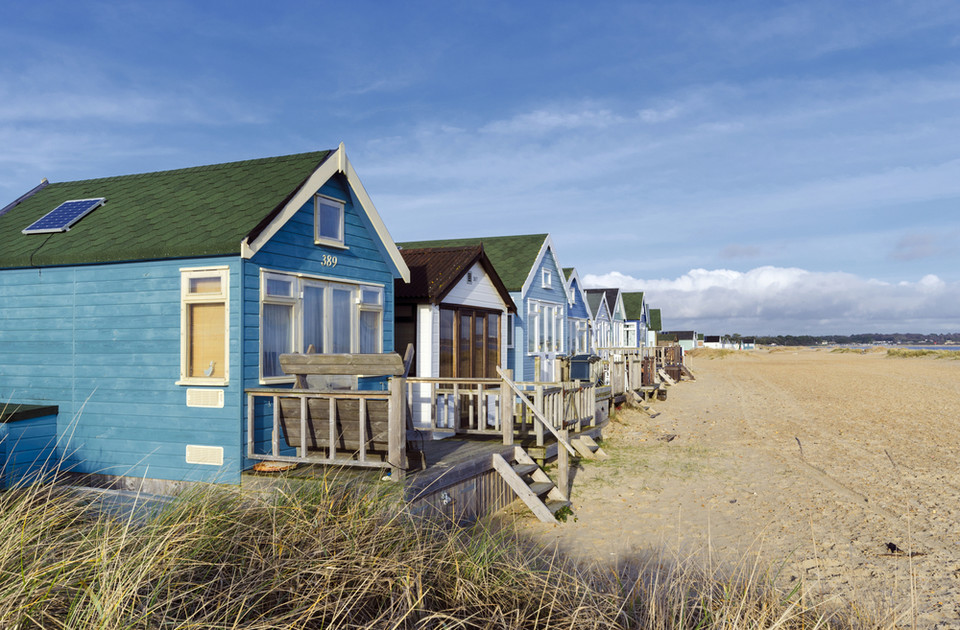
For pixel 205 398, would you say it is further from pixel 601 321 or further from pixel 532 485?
pixel 601 321

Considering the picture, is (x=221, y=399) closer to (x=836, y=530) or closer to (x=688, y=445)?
(x=836, y=530)

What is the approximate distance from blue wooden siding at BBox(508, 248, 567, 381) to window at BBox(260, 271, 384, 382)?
350 inches

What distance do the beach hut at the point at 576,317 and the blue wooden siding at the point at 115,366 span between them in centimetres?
1895

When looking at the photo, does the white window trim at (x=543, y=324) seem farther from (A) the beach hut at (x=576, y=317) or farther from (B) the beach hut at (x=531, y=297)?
(A) the beach hut at (x=576, y=317)

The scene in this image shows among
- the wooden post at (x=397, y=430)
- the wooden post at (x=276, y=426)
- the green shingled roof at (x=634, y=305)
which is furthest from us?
the green shingled roof at (x=634, y=305)

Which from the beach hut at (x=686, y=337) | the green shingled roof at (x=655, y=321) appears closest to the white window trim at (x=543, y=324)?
the green shingled roof at (x=655, y=321)

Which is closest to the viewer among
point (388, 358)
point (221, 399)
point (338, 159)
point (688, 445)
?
point (388, 358)

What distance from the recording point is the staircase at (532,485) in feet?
32.1

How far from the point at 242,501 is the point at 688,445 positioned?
43.7 feet

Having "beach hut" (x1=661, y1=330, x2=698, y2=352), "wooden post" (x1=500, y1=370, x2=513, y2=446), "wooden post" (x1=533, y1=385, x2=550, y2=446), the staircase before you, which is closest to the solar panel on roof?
"wooden post" (x1=500, y1=370, x2=513, y2=446)

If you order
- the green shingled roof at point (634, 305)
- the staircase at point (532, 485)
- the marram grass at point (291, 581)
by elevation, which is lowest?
the staircase at point (532, 485)

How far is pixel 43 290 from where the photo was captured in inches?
406

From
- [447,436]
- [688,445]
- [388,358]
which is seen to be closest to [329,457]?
[388,358]

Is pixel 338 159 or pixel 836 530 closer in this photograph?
pixel 836 530
